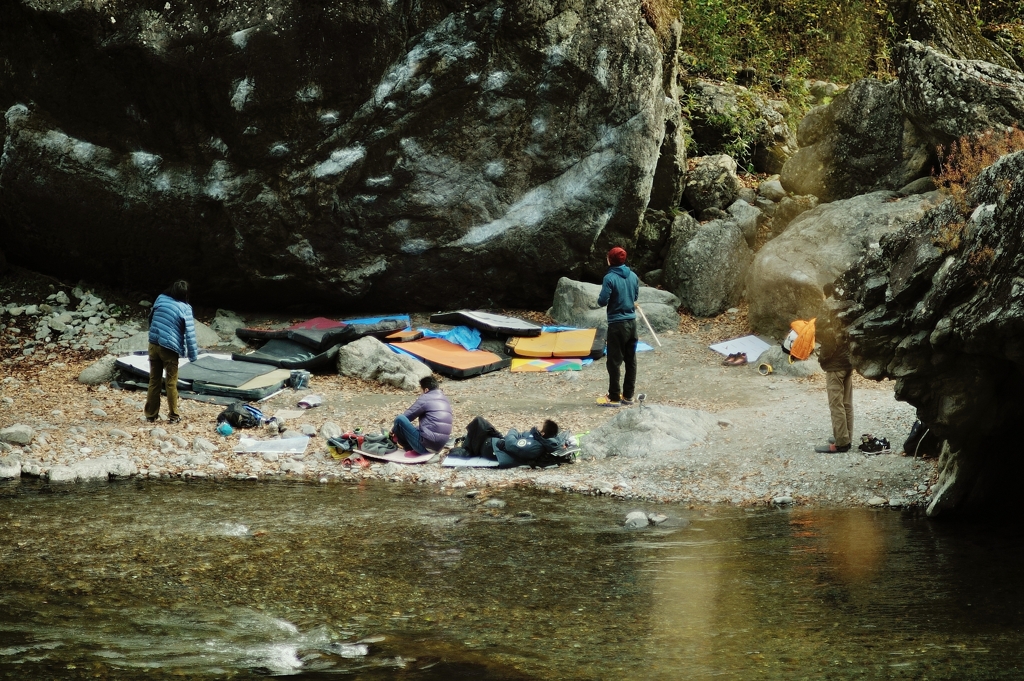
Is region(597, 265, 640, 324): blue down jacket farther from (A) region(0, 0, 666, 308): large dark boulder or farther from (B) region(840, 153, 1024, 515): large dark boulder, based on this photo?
(A) region(0, 0, 666, 308): large dark boulder

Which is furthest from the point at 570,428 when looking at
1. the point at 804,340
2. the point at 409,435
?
the point at 804,340

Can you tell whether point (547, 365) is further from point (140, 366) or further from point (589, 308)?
point (140, 366)

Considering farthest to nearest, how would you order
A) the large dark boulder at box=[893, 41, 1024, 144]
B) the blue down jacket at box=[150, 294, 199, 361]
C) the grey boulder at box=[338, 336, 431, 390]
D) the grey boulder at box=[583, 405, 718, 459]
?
1. the large dark boulder at box=[893, 41, 1024, 144]
2. the grey boulder at box=[338, 336, 431, 390]
3. the blue down jacket at box=[150, 294, 199, 361]
4. the grey boulder at box=[583, 405, 718, 459]

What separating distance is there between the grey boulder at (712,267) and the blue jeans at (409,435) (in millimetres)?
7805

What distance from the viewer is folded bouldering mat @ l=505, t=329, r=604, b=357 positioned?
14266 millimetres

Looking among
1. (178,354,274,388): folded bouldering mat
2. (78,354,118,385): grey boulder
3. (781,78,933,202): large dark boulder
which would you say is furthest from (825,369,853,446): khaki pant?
(78,354,118,385): grey boulder

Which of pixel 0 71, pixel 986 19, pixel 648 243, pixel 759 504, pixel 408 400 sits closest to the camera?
pixel 759 504

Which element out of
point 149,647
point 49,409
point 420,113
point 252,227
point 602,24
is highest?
point 602,24

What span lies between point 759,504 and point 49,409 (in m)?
8.46

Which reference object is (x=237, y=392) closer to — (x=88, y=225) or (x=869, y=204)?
(x=88, y=225)

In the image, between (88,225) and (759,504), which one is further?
(88,225)

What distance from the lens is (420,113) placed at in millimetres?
14766

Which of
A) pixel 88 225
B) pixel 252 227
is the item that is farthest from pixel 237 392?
pixel 88 225

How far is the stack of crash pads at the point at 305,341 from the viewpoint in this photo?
13.4 meters
